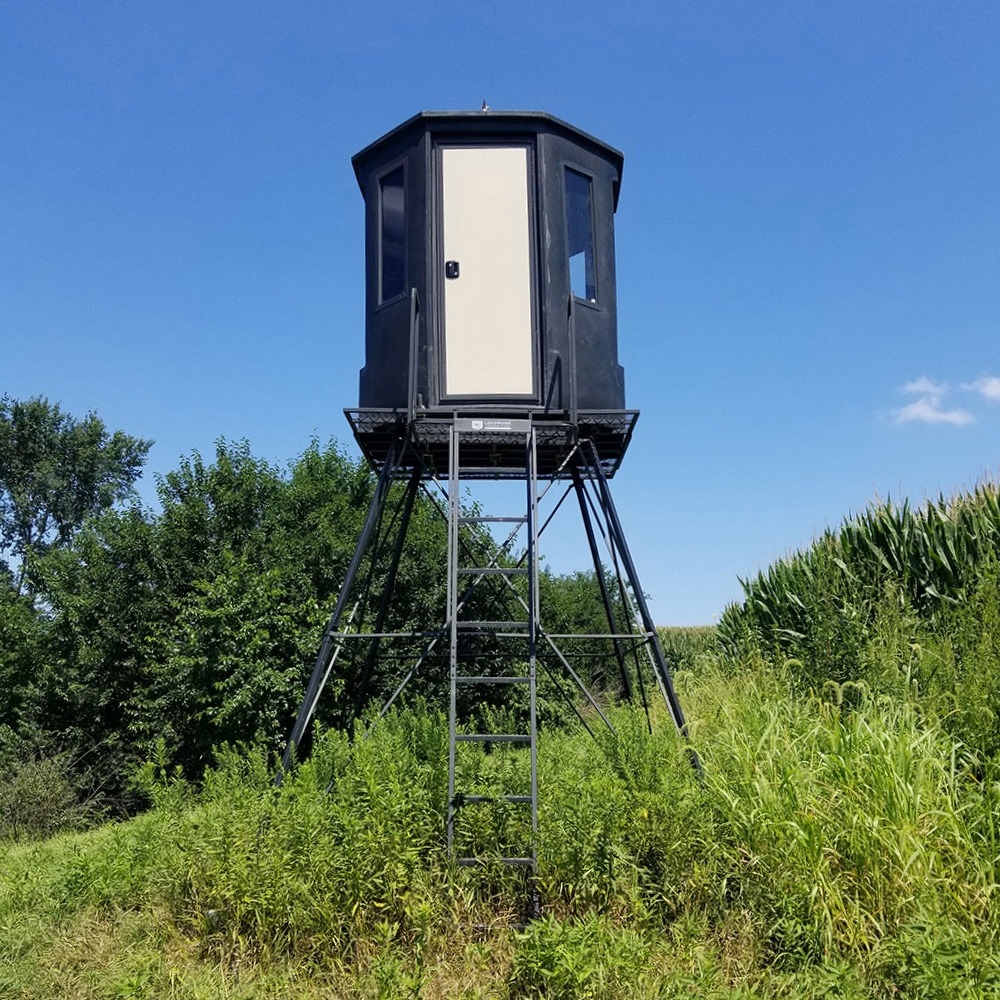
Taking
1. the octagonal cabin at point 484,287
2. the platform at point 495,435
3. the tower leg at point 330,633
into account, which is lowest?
the tower leg at point 330,633

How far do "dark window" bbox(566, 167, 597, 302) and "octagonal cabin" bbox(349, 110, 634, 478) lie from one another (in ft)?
0.07

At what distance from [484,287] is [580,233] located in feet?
3.69

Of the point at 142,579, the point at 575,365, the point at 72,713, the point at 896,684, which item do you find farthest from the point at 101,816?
the point at 896,684

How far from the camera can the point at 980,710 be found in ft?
21.8

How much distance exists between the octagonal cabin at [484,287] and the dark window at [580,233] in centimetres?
2

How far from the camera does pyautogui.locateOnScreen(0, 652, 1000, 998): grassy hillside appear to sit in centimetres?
480

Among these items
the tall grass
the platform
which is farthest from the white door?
the tall grass

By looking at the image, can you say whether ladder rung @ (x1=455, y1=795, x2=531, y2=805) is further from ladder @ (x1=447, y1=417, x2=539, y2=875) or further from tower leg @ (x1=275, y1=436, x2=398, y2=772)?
tower leg @ (x1=275, y1=436, x2=398, y2=772)

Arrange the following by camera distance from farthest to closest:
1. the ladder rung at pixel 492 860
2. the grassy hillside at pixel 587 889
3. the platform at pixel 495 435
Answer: the platform at pixel 495 435
the ladder rung at pixel 492 860
the grassy hillside at pixel 587 889

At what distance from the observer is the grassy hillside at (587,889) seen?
4.80 m

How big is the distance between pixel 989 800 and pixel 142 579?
43.0 feet

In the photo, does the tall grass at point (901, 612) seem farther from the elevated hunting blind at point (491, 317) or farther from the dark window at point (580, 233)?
the dark window at point (580, 233)

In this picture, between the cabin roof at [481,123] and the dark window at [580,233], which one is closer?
the cabin roof at [481,123]

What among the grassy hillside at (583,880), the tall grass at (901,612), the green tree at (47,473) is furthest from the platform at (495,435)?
the green tree at (47,473)
